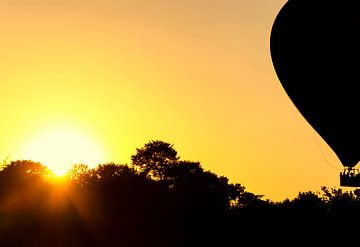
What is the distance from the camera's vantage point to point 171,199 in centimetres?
7550

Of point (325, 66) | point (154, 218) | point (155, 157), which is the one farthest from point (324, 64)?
point (155, 157)

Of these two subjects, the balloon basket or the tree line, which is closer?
the balloon basket

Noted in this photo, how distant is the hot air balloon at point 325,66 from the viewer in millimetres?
41719

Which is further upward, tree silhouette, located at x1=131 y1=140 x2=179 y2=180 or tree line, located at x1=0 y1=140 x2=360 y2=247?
tree silhouette, located at x1=131 y1=140 x2=179 y2=180

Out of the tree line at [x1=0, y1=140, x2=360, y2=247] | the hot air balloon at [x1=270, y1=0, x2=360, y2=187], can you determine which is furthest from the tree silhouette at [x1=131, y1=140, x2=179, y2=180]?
the hot air balloon at [x1=270, y1=0, x2=360, y2=187]

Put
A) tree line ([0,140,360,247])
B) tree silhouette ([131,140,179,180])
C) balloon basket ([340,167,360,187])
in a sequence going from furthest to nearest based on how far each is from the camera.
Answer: tree silhouette ([131,140,179,180]), tree line ([0,140,360,247]), balloon basket ([340,167,360,187])

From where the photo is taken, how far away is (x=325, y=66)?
42.8m

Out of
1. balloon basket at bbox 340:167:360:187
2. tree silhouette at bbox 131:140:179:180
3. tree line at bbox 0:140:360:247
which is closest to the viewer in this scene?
balloon basket at bbox 340:167:360:187

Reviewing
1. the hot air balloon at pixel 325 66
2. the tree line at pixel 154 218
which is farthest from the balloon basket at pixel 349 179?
the tree line at pixel 154 218

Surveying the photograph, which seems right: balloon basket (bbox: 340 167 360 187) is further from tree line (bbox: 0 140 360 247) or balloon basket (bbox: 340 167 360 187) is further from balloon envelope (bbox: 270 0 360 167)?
tree line (bbox: 0 140 360 247)

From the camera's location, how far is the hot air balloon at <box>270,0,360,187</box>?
41.7 m

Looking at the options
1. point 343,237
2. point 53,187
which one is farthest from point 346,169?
point 53,187

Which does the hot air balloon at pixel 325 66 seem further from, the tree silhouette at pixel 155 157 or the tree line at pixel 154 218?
the tree silhouette at pixel 155 157

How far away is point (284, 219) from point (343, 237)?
5.57 metres
